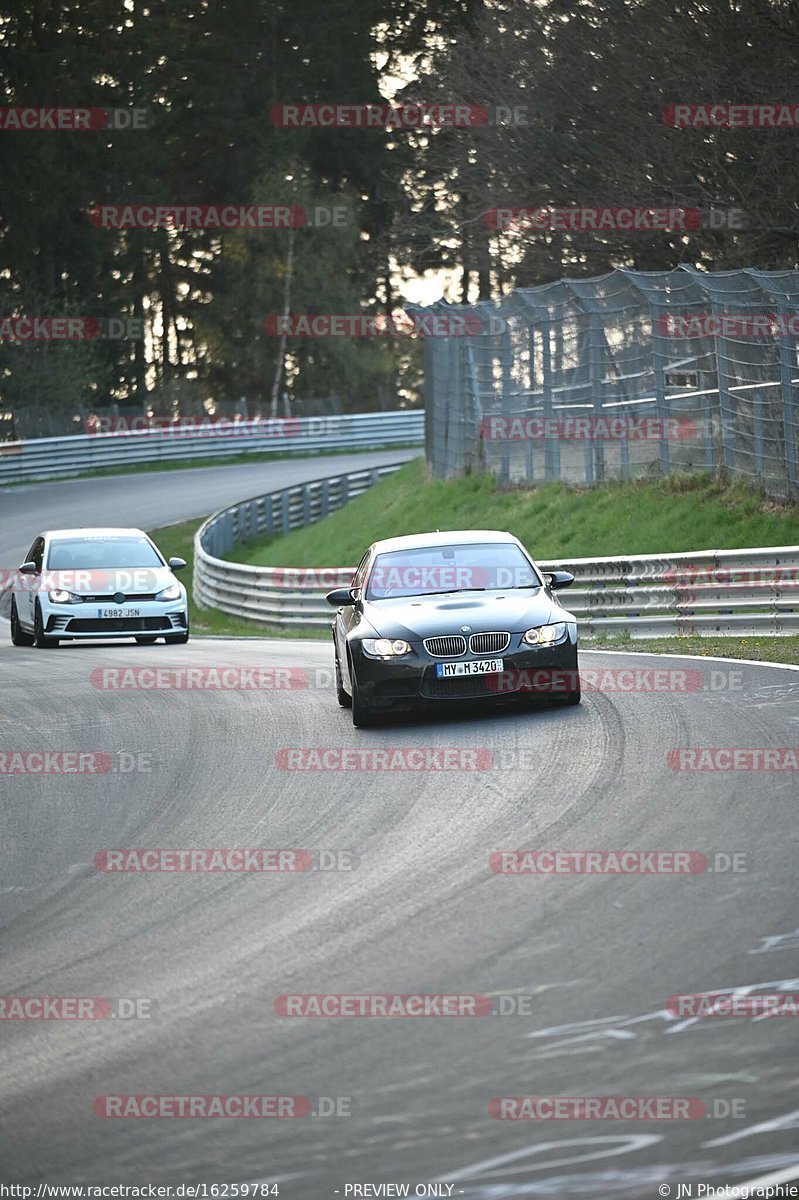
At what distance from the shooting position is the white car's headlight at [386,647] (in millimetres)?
13336

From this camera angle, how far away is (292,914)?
24.9ft

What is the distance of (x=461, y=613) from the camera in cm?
1359

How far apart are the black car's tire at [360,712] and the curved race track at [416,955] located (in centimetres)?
32

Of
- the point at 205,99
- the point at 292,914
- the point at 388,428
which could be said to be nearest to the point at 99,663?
the point at 292,914

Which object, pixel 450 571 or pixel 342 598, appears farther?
pixel 342 598

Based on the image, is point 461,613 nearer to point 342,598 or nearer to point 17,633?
Result: point 342,598

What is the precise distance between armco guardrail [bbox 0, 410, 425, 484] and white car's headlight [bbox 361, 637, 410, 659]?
40144 millimetres

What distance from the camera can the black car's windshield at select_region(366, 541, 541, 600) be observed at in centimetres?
1448

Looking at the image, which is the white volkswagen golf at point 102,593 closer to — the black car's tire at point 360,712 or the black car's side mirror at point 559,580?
the black car's side mirror at point 559,580

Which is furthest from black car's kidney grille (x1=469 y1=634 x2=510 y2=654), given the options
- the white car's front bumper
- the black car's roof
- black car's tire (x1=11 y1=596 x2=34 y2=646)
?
black car's tire (x1=11 y1=596 x2=34 y2=646)

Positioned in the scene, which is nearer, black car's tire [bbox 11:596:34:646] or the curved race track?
the curved race track

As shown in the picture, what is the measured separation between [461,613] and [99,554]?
11.0 m

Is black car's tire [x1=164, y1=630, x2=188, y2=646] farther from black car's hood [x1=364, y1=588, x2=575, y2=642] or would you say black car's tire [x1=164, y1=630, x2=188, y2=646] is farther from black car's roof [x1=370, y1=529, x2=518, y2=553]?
black car's hood [x1=364, y1=588, x2=575, y2=642]

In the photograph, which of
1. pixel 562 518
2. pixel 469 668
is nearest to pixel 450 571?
pixel 469 668
